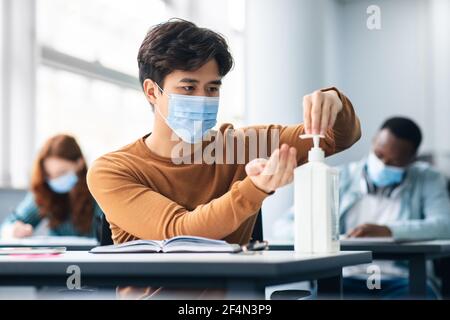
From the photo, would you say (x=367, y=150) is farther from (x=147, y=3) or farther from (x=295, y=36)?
(x=147, y=3)

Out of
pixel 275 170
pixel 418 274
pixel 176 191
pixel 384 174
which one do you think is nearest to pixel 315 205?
pixel 275 170

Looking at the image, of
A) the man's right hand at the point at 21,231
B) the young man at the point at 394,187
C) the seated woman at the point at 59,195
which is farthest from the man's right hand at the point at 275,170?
the seated woman at the point at 59,195

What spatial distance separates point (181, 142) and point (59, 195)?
147 cm

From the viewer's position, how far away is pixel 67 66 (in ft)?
11.0

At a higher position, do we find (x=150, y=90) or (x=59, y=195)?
(x=150, y=90)

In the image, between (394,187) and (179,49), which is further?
(394,187)

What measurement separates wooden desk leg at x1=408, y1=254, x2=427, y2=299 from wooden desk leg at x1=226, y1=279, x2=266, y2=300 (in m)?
0.96

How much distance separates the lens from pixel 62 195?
281 cm

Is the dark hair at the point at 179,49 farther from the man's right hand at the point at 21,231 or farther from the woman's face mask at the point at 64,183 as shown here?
the woman's face mask at the point at 64,183

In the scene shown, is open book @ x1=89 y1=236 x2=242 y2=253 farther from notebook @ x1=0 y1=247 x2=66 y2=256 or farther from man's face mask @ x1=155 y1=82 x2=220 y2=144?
man's face mask @ x1=155 y1=82 x2=220 y2=144

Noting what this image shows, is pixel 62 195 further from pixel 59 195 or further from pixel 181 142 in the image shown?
pixel 181 142

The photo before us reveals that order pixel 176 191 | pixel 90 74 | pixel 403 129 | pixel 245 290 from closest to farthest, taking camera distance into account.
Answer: pixel 245 290, pixel 176 191, pixel 403 129, pixel 90 74

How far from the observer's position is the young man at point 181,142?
129 cm
